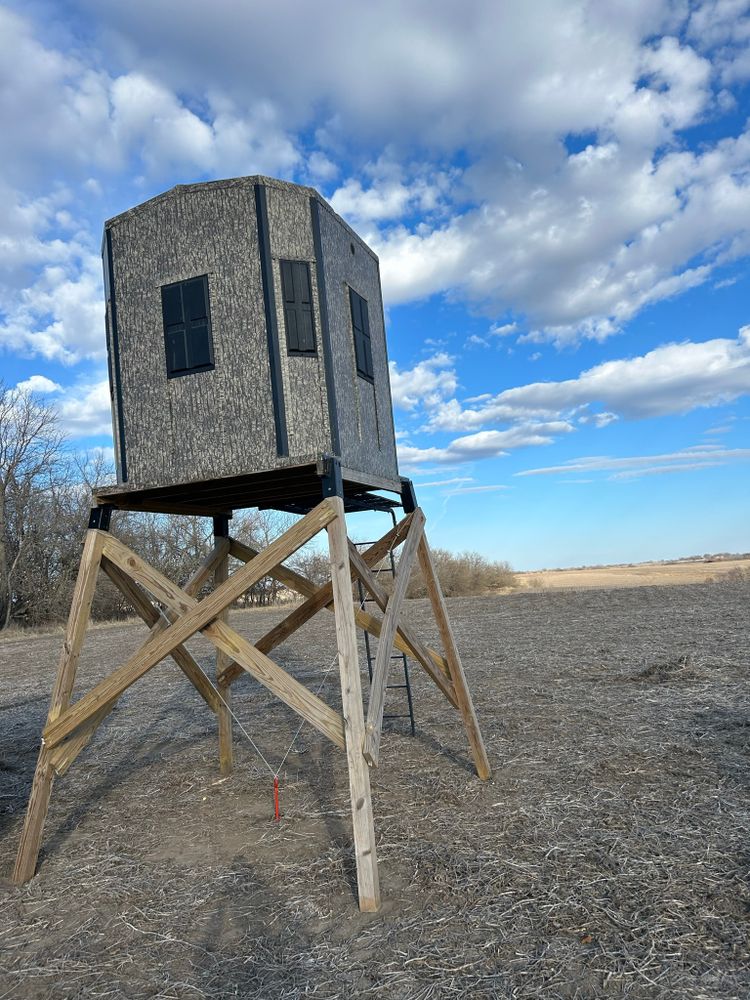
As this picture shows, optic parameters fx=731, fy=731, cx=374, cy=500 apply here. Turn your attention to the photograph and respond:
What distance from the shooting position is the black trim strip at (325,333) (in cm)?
601

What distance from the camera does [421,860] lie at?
5023 millimetres

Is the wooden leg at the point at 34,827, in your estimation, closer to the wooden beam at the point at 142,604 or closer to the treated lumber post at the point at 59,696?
the treated lumber post at the point at 59,696

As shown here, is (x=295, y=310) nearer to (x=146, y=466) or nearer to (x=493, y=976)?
(x=146, y=466)

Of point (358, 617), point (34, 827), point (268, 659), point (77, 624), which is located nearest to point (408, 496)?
point (358, 617)

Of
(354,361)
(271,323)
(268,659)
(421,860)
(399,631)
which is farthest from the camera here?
(354,361)

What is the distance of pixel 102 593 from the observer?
107 feet

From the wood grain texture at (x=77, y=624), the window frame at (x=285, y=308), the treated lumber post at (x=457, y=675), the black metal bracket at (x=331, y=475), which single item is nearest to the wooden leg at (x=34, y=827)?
the wood grain texture at (x=77, y=624)

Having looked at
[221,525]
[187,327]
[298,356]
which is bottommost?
[221,525]

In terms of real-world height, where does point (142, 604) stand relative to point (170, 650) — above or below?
above

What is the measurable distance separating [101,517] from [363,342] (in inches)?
114

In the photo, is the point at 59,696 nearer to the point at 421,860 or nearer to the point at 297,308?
the point at 421,860

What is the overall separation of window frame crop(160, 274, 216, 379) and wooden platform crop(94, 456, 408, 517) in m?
0.96

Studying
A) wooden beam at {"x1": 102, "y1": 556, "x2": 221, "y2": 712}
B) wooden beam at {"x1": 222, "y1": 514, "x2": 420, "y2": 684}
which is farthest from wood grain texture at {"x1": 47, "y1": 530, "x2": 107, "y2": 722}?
wooden beam at {"x1": 222, "y1": 514, "x2": 420, "y2": 684}

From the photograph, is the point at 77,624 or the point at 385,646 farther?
the point at 77,624
